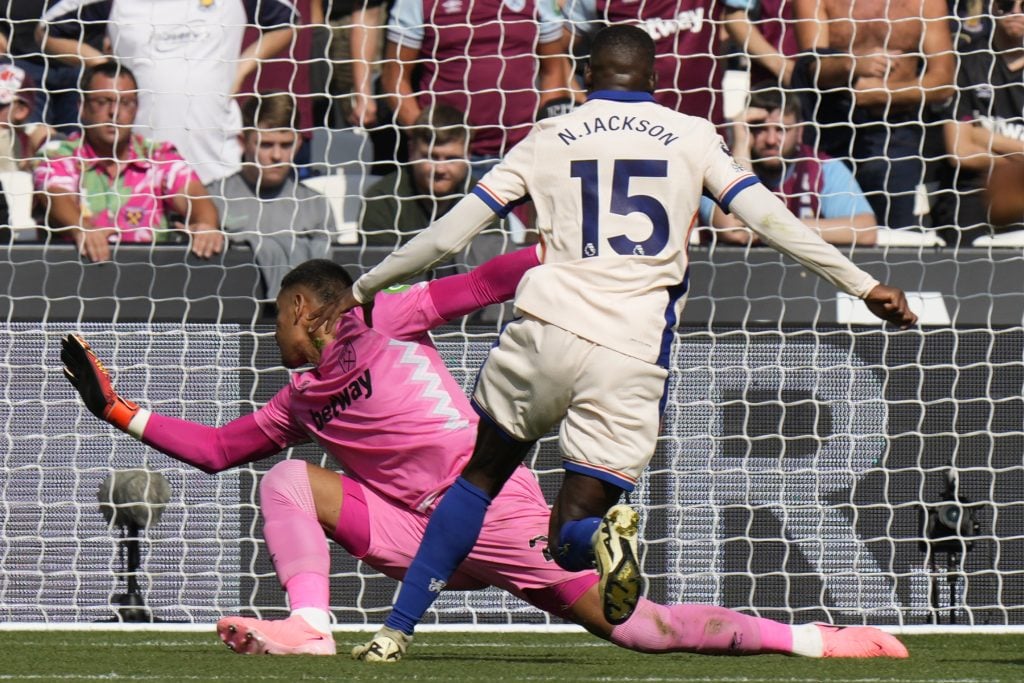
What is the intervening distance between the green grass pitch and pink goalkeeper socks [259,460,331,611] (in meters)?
0.22

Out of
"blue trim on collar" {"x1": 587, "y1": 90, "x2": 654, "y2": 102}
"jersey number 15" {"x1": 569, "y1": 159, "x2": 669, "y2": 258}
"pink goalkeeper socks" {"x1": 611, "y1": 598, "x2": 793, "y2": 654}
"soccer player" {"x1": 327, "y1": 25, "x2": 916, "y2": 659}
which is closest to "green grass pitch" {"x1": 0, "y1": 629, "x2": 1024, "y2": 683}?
"pink goalkeeper socks" {"x1": 611, "y1": 598, "x2": 793, "y2": 654}

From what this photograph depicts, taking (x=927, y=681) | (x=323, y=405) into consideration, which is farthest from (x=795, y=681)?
(x=323, y=405)

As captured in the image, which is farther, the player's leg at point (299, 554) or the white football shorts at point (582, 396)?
the player's leg at point (299, 554)

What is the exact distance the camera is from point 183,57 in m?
7.47

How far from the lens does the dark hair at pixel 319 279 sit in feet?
15.8

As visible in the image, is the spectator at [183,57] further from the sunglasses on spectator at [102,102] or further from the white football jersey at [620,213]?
the white football jersey at [620,213]

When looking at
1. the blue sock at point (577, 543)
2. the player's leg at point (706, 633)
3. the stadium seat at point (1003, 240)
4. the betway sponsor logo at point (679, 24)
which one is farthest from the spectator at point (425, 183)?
the blue sock at point (577, 543)

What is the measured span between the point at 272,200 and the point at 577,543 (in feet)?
11.7

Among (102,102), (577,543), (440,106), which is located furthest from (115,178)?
(577,543)

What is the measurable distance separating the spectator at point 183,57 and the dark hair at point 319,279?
8.51ft

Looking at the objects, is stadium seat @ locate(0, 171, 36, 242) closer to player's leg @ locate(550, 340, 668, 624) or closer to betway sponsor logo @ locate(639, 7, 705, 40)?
betway sponsor logo @ locate(639, 7, 705, 40)

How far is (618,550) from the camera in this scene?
369 centimetres

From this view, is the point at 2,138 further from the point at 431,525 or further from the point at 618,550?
the point at 618,550

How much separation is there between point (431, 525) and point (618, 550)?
711 millimetres
